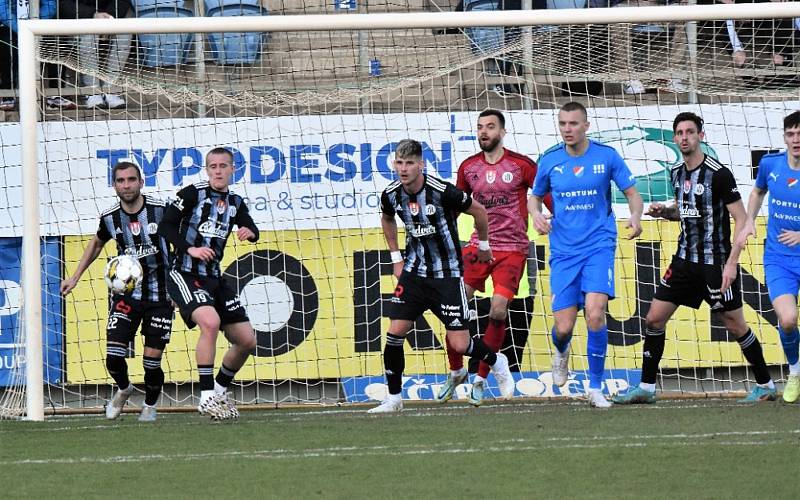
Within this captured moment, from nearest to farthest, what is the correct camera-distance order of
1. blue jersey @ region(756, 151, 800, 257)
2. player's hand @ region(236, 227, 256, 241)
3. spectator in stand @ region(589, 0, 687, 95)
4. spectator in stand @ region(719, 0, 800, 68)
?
player's hand @ region(236, 227, 256, 241) → blue jersey @ region(756, 151, 800, 257) → spectator in stand @ region(589, 0, 687, 95) → spectator in stand @ region(719, 0, 800, 68)

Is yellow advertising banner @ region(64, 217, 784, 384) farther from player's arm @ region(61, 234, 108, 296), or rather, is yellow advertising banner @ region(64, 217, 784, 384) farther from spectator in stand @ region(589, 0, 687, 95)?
player's arm @ region(61, 234, 108, 296)

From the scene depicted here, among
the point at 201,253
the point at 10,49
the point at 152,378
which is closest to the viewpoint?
the point at 201,253

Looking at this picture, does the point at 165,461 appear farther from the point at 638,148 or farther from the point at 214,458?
the point at 638,148

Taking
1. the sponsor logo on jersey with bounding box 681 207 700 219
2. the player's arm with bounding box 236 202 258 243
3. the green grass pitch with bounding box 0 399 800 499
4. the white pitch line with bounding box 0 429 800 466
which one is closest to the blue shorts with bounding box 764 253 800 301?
the sponsor logo on jersey with bounding box 681 207 700 219

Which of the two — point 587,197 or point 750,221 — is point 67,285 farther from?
point 750,221

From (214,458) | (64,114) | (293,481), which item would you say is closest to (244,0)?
(64,114)

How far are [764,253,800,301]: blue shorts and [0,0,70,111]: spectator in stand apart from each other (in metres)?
6.62

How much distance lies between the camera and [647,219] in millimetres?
12305

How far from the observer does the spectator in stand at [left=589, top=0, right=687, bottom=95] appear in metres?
11.6

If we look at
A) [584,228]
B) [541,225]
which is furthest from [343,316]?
[541,225]

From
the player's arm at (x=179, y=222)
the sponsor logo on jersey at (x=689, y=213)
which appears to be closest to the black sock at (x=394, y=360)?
the player's arm at (x=179, y=222)

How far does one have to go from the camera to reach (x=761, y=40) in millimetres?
12000

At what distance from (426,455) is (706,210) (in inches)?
150

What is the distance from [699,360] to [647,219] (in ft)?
4.44
